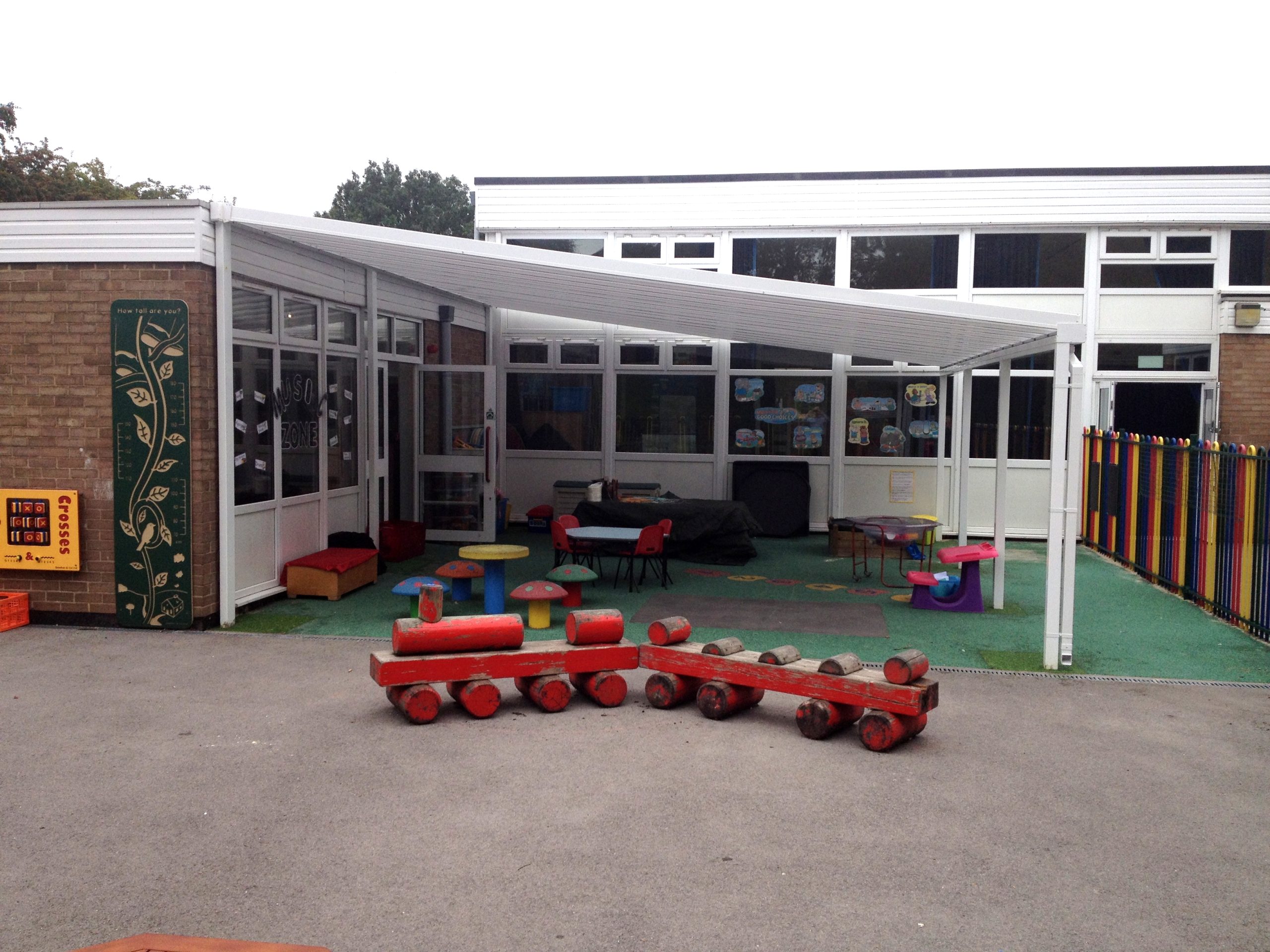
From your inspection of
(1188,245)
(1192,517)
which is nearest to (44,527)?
(1192,517)

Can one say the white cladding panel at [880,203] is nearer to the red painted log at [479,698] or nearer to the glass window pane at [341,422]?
the glass window pane at [341,422]

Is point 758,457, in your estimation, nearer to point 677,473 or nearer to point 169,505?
point 677,473

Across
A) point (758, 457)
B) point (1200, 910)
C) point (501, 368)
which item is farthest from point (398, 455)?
point (1200, 910)

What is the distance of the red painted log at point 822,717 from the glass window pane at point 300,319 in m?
5.48

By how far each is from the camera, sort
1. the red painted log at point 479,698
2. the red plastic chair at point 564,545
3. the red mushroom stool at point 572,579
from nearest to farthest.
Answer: the red painted log at point 479,698, the red mushroom stool at point 572,579, the red plastic chair at point 564,545

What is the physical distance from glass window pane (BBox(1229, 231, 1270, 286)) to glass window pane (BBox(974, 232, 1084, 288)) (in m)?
1.81

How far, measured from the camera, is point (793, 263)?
13805 mm

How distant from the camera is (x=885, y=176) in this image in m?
13.4

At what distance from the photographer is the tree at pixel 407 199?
186 ft

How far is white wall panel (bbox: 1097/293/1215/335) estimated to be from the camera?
43.1ft

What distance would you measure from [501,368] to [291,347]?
556cm

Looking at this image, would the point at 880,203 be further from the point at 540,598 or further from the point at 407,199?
the point at 407,199

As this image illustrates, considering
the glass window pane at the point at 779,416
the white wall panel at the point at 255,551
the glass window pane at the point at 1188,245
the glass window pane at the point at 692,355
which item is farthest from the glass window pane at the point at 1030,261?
the white wall panel at the point at 255,551

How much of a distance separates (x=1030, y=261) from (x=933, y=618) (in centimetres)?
676
